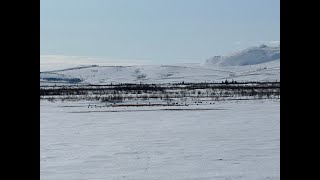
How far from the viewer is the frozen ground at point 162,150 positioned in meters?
6.62

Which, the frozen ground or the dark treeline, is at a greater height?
the dark treeline

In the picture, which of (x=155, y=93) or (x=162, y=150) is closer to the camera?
(x=162, y=150)

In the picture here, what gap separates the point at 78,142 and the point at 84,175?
3.92 meters

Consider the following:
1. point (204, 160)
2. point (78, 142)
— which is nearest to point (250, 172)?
point (204, 160)

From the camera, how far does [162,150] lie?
8.85 meters

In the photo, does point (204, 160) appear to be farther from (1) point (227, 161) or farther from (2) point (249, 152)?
(2) point (249, 152)

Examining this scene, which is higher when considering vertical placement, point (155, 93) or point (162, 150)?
point (155, 93)

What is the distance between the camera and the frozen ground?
6625 millimetres

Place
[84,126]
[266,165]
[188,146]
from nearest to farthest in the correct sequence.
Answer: [266,165]
[188,146]
[84,126]

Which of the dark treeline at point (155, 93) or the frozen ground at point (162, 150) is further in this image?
the dark treeline at point (155, 93)

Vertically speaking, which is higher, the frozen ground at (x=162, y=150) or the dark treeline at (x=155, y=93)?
the dark treeline at (x=155, y=93)

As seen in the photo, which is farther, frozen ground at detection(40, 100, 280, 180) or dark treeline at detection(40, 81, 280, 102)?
dark treeline at detection(40, 81, 280, 102)
